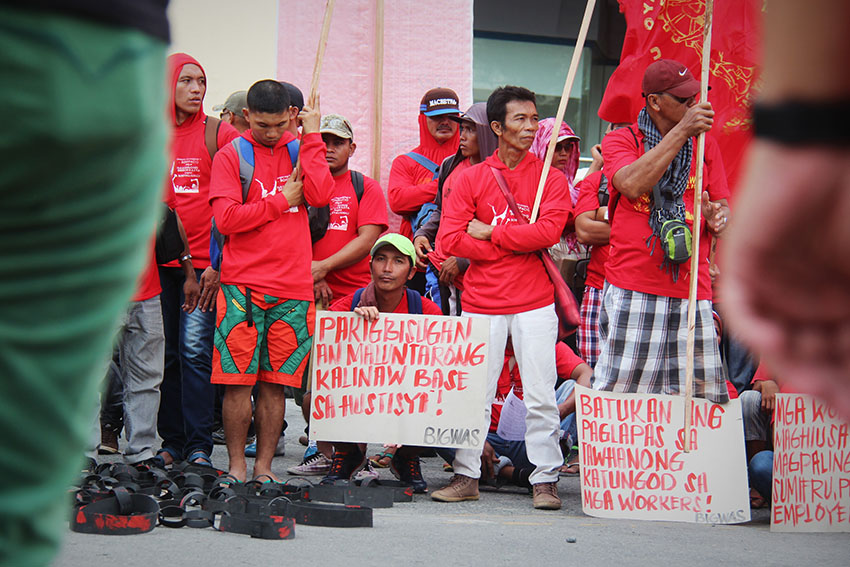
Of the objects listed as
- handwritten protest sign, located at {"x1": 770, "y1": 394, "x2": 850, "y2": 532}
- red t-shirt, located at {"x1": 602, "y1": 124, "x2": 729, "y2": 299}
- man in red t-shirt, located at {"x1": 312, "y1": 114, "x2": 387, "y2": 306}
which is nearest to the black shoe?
man in red t-shirt, located at {"x1": 312, "y1": 114, "x2": 387, "y2": 306}

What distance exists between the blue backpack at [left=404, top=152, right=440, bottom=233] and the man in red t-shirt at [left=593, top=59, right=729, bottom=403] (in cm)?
218

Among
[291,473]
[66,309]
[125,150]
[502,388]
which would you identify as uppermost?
[125,150]

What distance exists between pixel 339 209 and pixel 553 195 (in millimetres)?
1604

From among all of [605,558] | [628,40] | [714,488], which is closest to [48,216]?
[605,558]

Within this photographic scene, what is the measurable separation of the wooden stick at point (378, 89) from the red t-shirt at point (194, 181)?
2264mm

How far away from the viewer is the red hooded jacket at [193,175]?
6.05 m

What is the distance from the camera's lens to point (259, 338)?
17.5 feet

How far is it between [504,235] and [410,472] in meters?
1.46

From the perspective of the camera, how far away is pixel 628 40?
20.5ft

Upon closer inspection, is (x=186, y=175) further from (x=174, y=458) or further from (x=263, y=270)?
(x=174, y=458)

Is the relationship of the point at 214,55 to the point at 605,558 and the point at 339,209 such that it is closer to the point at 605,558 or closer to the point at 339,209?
the point at 339,209

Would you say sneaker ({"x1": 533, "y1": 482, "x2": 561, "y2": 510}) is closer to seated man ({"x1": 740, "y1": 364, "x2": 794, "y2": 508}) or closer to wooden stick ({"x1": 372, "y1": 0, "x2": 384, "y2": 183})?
seated man ({"x1": 740, "y1": 364, "x2": 794, "y2": 508})

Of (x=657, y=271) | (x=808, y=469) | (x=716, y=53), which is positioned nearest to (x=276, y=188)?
(x=657, y=271)

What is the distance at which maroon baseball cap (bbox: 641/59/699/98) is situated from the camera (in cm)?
530
